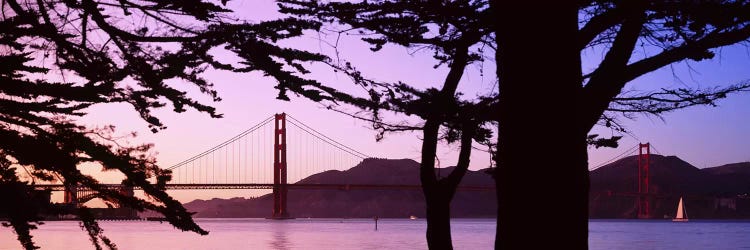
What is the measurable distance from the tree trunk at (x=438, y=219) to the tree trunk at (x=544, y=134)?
184 cm

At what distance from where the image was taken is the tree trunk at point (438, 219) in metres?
5.22

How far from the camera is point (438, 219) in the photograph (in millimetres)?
5223

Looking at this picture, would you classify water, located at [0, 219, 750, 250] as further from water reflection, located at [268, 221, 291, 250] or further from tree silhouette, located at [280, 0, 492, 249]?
tree silhouette, located at [280, 0, 492, 249]

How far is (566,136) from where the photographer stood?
127 inches

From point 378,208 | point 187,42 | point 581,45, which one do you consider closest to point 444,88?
point 581,45

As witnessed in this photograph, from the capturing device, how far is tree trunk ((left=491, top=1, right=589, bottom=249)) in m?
3.22

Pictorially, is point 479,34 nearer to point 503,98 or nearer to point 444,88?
point 444,88

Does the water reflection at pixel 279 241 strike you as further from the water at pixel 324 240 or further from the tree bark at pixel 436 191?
the tree bark at pixel 436 191

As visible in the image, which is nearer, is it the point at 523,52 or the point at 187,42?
the point at 187,42

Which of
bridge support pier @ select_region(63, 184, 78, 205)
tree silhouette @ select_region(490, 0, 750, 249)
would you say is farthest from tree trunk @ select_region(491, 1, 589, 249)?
bridge support pier @ select_region(63, 184, 78, 205)

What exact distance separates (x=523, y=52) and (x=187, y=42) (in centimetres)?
126

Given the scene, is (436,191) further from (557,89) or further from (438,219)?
(557,89)

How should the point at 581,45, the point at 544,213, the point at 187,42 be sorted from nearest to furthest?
the point at 187,42 < the point at 544,213 < the point at 581,45

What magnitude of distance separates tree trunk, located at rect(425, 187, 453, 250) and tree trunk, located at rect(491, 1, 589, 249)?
6.04ft
